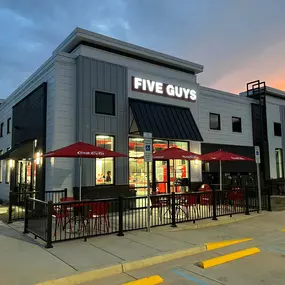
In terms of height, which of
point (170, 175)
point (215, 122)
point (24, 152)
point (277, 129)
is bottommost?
point (170, 175)

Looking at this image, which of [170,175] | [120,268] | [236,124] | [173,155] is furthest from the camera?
[236,124]

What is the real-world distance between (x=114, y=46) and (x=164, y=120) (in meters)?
4.36

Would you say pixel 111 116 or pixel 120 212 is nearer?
pixel 120 212

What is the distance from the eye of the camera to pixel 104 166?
13.3 m

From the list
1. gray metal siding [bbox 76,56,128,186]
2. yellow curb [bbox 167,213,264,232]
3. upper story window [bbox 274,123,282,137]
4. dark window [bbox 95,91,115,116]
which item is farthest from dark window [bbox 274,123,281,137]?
dark window [bbox 95,91,115,116]

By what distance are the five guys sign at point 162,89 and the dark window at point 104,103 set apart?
4.79 ft

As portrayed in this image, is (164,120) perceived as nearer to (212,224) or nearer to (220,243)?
(212,224)

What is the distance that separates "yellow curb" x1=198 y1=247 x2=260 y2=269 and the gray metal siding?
7.27 metres

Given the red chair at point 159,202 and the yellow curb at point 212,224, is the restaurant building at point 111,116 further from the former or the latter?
the yellow curb at point 212,224

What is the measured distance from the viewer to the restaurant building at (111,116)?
12852mm

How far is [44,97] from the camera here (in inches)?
526

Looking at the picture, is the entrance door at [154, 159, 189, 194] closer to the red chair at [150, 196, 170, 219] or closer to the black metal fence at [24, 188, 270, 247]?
the black metal fence at [24, 188, 270, 247]

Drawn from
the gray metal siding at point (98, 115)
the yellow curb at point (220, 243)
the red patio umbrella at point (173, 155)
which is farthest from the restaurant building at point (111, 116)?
the yellow curb at point (220, 243)

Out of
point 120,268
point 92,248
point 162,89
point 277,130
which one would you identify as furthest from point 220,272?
point 277,130
